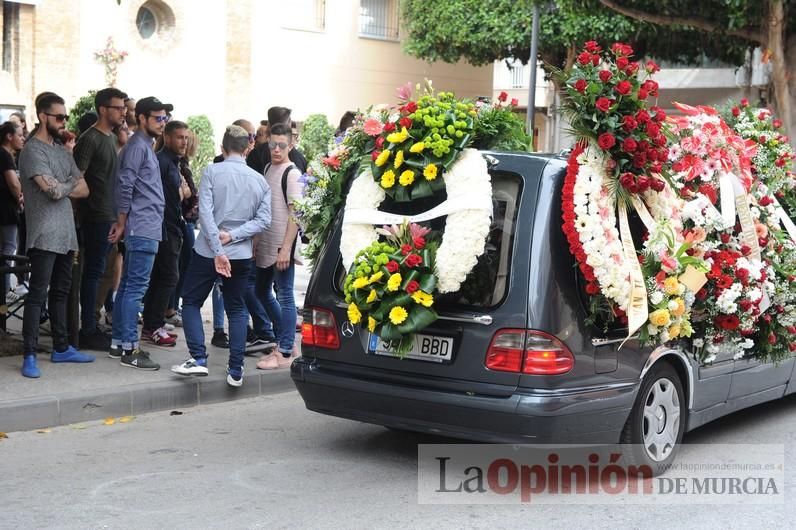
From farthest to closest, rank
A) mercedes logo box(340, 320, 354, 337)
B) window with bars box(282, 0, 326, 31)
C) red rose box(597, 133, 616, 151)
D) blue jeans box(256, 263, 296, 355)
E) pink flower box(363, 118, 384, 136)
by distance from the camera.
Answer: window with bars box(282, 0, 326, 31), blue jeans box(256, 263, 296, 355), pink flower box(363, 118, 384, 136), mercedes logo box(340, 320, 354, 337), red rose box(597, 133, 616, 151)

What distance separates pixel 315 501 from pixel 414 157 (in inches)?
75.8

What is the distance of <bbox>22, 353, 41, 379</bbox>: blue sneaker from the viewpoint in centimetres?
789

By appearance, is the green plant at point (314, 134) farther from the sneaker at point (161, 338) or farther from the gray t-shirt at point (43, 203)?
the gray t-shirt at point (43, 203)

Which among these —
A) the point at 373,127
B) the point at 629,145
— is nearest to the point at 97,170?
the point at 373,127

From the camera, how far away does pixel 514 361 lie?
5.59 meters

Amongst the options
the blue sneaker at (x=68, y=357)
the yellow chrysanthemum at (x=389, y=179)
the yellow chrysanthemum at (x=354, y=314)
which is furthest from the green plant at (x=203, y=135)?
the yellow chrysanthemum at (x=354, y=314)

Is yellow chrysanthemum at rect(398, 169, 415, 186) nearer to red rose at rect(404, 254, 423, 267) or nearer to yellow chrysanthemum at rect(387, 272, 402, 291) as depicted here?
red rose at rect(404, 254, 423, 267)

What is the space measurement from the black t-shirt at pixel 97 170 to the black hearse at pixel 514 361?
11.2 feet

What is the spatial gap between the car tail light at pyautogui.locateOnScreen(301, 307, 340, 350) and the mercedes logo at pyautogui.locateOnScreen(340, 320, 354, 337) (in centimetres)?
6

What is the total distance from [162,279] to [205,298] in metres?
1.48

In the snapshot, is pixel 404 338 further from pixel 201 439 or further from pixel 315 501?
pixel 201 439

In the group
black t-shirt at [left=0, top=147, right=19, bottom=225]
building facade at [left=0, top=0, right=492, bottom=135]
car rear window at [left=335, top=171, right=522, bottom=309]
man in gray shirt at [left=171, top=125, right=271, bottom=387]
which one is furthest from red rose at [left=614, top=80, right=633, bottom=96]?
building facade at [left=0, top=0, right=492, bottom=135]

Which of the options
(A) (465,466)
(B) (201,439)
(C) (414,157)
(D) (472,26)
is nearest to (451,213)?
(C) (414,157)

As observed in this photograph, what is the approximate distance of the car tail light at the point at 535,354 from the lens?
5.55 m
